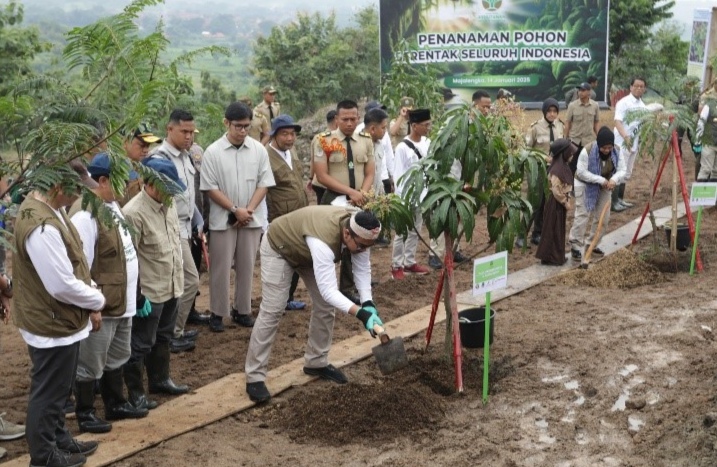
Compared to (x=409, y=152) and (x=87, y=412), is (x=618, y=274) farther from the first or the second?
(x=87, y=412)

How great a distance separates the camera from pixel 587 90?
13.5m

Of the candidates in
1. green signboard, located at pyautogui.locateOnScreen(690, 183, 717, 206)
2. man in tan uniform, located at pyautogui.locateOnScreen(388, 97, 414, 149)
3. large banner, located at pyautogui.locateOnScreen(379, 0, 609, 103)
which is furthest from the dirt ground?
large banner, located at pyautogui.locateOnScreen(379, 0, 609, 103)

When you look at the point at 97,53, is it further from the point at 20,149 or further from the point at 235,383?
the point at 235,383

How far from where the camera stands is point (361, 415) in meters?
6.26

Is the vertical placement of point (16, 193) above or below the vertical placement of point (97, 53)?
below

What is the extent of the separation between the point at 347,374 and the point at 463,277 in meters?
3.25

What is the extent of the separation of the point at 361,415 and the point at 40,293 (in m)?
2.19

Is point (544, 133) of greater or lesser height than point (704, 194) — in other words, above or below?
above

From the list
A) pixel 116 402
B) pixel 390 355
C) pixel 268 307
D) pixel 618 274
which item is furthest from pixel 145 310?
pixel 618 274

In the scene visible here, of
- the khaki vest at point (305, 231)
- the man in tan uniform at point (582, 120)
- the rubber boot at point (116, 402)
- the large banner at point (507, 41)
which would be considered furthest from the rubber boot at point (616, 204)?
the rubber boot at point (116, 402)

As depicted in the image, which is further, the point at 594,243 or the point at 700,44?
the point at 700,44

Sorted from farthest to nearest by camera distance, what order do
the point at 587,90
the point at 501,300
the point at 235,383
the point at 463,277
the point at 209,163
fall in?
the point at 587,90 → the point at 463,277 → the point at 501,300 → the point at 209,163 → the point at 235,383

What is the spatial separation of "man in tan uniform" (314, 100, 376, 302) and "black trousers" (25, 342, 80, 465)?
3979 millimetres

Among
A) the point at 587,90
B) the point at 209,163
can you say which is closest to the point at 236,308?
the point at 209,163
